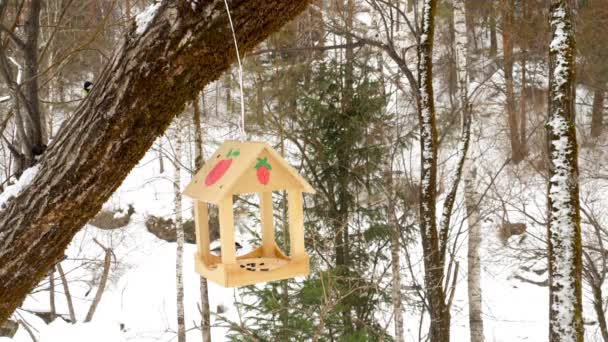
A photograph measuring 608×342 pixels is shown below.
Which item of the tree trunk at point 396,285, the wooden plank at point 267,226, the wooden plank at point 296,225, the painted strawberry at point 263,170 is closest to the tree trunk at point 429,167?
the tree trunk at point 396,285

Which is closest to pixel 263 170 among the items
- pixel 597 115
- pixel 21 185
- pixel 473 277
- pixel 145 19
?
pixel 145 19

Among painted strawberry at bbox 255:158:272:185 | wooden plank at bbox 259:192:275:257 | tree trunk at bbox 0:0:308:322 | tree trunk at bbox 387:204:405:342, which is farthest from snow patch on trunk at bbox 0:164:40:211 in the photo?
tree trunk at bbox 387:204:405:342

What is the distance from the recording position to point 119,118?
5.56 ft

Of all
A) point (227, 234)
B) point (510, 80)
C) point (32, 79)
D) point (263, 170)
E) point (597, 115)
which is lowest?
point (227, 234)

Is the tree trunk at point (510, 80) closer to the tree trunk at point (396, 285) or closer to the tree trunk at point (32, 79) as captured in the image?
the tree trunk at point (396, 285)

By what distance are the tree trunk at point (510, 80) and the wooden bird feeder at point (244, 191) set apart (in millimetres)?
9955

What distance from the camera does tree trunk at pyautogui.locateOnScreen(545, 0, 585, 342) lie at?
16.4 ft

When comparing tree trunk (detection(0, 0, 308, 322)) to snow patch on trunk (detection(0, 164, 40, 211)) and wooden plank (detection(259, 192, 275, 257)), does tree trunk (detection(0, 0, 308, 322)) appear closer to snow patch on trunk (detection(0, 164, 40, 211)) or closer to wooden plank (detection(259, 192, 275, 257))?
snow patch on trunk (detection(0, 164, 40, 211))

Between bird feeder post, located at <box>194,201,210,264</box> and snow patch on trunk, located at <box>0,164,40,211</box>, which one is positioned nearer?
snow patch on trunk, located at <box>0,164,40,211</box>

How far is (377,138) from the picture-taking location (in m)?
8.33

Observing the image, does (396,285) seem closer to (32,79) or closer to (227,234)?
(227,234)

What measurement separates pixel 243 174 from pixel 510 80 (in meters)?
11.2

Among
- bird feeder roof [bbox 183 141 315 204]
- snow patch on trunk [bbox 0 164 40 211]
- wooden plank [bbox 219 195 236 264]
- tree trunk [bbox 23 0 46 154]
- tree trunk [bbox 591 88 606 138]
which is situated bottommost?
wooden plank [bbox 219 195 236 264]

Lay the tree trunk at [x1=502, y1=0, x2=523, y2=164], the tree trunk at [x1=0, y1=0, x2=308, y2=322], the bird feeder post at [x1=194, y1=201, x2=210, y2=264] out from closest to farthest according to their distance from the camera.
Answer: the tree trunk at [x1=0, y1=0, x2=308, y2=322]
the bird feeder post at [x1=194, y1=201, x2=210, y2=264]
the tree trunk at [x1=502, y1=0, x2=523, y2=164]
